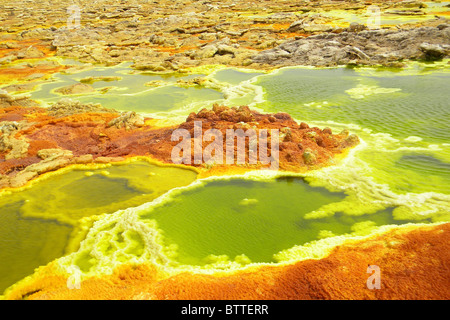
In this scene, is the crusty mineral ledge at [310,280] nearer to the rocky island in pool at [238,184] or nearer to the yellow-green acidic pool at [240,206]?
the rocky island in pool at [238,184]

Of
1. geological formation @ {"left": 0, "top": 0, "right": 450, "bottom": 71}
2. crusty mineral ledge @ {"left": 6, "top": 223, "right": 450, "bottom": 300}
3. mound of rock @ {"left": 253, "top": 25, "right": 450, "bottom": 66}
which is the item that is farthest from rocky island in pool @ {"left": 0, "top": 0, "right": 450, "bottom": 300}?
geological formation @ {"left": 0, "top": 0, "right": 450, "bottom": 71}

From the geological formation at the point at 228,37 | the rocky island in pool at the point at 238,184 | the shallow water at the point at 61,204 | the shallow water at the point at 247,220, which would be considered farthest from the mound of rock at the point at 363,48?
the shallow water at the point at 61,204

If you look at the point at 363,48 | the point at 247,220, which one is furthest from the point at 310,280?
the point at 363,48

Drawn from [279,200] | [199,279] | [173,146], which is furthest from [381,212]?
[173,146]

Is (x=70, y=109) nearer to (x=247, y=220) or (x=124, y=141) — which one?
(x=124, y=141)

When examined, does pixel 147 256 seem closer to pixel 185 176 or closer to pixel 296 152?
pixel 185 176
